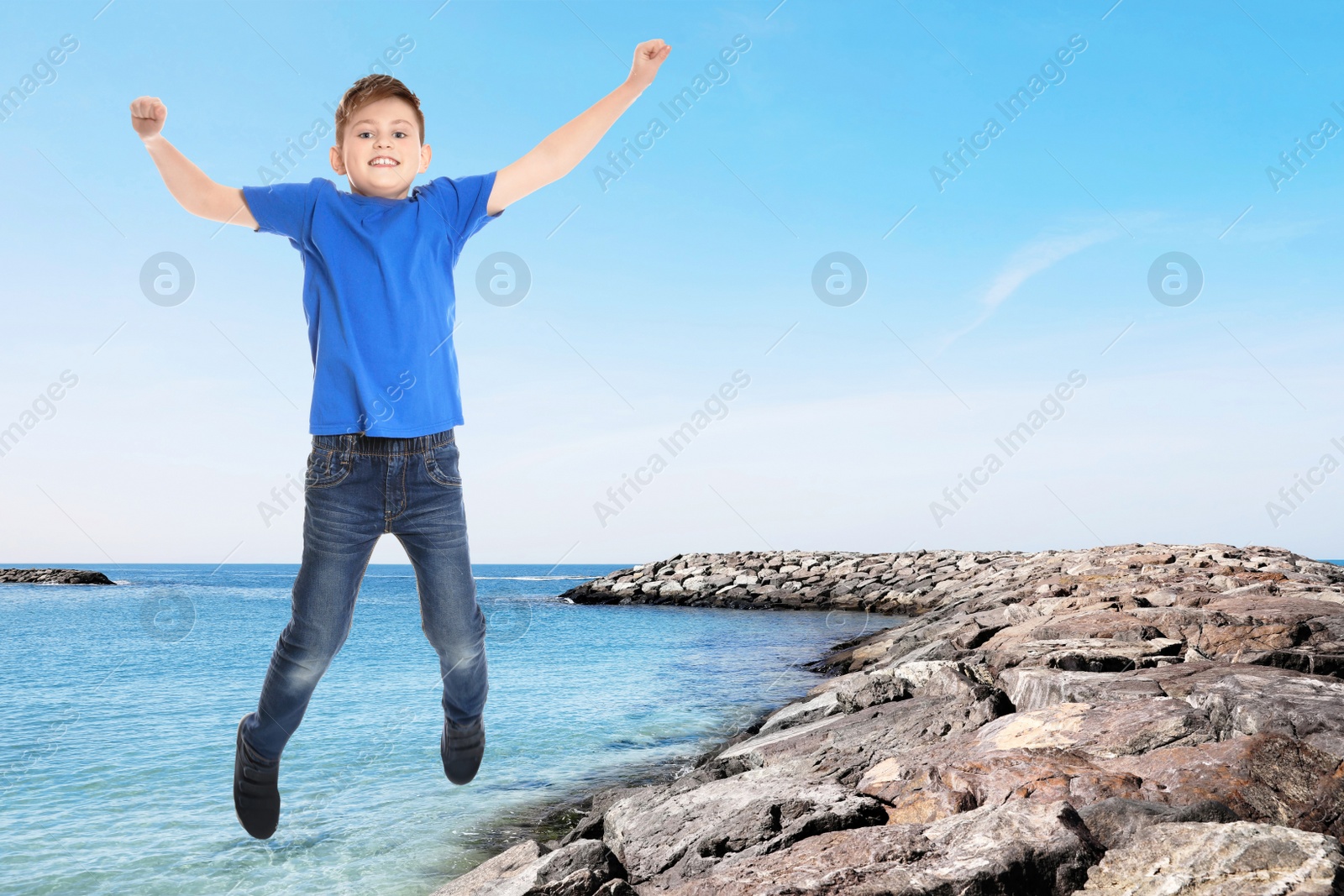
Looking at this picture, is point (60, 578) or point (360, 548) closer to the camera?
point (360, 548)

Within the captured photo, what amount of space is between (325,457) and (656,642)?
19.1 metres

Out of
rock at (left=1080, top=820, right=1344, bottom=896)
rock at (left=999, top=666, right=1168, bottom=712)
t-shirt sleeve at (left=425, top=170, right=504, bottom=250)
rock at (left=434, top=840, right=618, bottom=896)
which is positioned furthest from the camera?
rock at (left=999, top=666, right=1168, bottom=712)

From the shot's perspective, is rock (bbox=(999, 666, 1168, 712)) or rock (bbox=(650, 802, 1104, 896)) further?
rock (bbox=(999, 666, 1168, 712))

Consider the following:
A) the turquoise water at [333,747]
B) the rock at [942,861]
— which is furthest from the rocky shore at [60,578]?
the rock at [942,861]

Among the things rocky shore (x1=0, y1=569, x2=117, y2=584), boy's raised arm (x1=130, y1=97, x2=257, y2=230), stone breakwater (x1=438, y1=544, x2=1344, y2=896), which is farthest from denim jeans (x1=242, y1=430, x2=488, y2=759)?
rocky shore (x1=0, y1=569, x2=117, y2=584)

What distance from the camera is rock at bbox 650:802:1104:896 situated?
2.38m

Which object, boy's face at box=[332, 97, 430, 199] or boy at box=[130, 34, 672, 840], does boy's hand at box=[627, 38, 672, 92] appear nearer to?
boy at box=[130, 34, 672, 840]

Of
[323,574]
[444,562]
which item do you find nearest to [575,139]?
[444,562]

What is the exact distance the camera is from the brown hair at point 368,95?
98.9 inches

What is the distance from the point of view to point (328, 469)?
2359 mm

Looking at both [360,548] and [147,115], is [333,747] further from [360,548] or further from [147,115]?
[147,115]

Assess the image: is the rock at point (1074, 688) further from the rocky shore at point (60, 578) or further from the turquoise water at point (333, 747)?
the rocky shore at point (60, 578)

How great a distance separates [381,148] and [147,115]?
618mm

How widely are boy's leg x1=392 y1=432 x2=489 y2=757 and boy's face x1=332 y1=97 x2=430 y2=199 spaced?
817 mm
